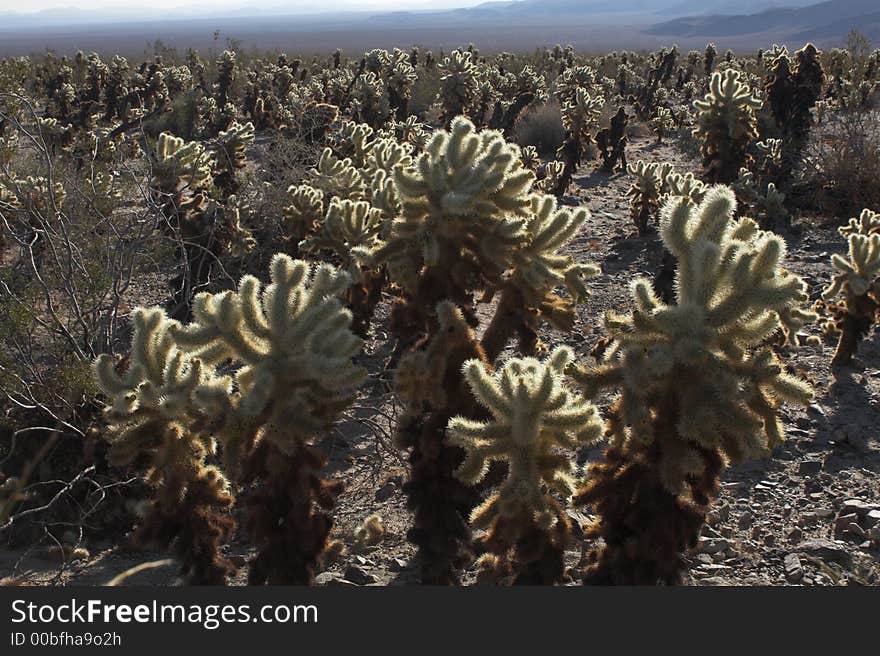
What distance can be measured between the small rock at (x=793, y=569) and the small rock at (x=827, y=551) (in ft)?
0.32

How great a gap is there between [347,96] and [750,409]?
64.3 ft

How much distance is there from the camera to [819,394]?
679 centimetres

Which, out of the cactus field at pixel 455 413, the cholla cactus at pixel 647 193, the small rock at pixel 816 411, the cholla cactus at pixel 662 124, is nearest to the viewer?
the cactus field at pixel 455 413

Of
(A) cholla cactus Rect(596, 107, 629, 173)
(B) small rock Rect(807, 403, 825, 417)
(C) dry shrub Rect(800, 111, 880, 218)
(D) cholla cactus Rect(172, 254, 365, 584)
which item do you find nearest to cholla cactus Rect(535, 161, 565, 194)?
(A) cholla cactus Rect(596, 107, 629, 173)

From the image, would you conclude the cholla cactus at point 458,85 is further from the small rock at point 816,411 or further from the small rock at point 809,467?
the small rock at point 809,467

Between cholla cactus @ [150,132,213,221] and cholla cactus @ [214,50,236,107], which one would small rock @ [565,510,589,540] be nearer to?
cholla cactus @ [150,132,213,221]

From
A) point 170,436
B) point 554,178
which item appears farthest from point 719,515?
point 554,178

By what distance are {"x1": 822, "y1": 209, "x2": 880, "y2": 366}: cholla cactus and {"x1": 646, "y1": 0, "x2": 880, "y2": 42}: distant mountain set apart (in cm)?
14120

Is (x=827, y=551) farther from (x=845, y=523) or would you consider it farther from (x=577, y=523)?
(x=577, y=523)

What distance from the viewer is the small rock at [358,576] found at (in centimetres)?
467

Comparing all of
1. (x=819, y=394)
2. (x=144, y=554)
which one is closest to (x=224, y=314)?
(x=144, y=554)

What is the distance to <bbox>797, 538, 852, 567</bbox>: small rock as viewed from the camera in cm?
462

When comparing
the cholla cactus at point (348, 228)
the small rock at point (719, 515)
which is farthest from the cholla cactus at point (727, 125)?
the small rock at point (719, 515)

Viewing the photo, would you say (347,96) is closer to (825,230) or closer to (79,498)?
(825,230)
